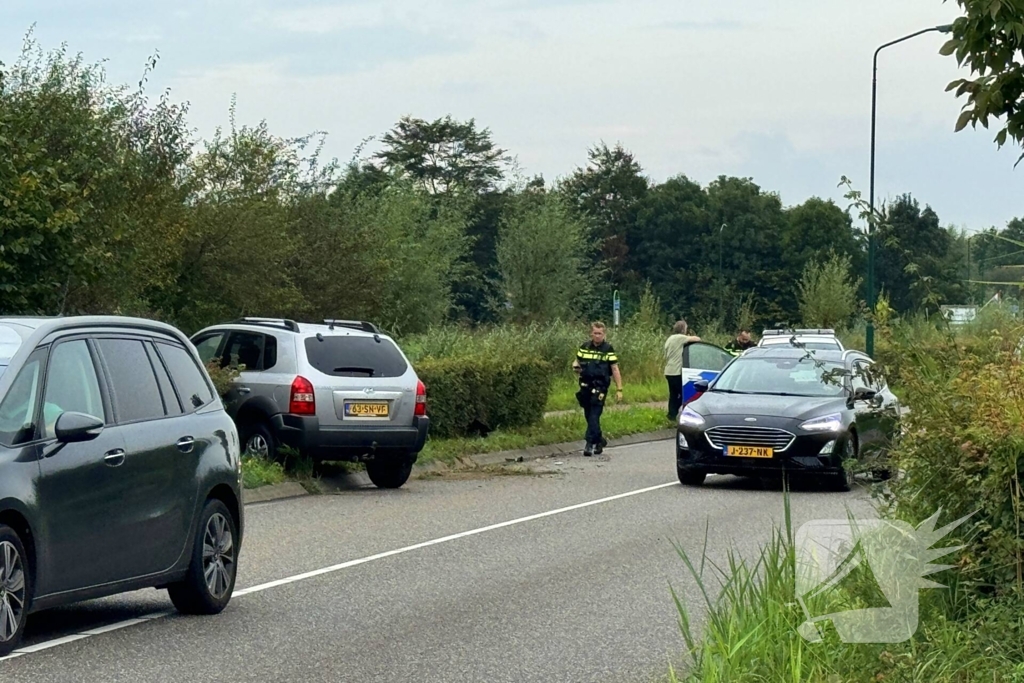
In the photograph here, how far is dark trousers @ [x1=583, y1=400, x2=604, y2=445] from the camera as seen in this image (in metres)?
24.8

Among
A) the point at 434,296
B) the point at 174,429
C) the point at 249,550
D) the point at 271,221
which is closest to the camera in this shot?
the point at 174,429

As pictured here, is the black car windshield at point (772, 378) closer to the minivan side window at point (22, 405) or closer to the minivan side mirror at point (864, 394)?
the minivan side mirror at point (864, 394)

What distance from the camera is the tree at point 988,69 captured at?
19.3 feet

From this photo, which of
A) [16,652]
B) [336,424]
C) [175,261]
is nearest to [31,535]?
[16,652]

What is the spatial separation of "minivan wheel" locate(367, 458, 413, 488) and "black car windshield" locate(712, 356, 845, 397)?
4.02 meters

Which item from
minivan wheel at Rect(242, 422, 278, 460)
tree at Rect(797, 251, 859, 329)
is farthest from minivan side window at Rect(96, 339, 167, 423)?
tree at Rect(797, 251, 859, 329)

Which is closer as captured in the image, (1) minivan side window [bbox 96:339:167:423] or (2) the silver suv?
(1) minivan side window [bbox 96:339:167:423]

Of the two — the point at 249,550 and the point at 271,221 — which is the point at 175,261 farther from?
the point at 249,550

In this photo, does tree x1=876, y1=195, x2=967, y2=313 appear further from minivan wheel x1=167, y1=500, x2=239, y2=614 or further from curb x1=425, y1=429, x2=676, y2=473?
curb x1=425, y1=429, x2=676, y2=473

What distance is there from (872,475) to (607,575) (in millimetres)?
4524

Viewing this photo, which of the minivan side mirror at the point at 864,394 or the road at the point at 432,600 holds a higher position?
the minivan side mirror at the point at 864,394

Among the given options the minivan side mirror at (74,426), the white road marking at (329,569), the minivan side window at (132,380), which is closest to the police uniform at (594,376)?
the white road marking at (329,569)

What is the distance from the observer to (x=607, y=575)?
465 inches

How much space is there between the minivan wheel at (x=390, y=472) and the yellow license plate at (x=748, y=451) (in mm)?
3635
